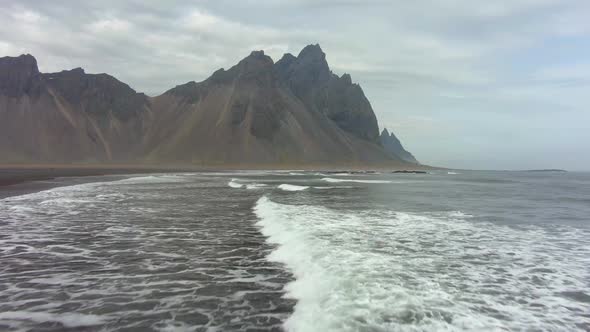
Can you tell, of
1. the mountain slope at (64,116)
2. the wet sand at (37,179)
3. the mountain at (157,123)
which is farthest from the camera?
the mountain at (157,123)

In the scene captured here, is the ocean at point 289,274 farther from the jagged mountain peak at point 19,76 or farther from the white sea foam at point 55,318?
the jagged mountain peak at point 19,76

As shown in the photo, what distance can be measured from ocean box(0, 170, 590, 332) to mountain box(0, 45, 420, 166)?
146566 millimetres

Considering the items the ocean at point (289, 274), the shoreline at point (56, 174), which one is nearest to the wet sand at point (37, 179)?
the shoreline at point (56, 174)

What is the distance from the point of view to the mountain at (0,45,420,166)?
15575 centimetres

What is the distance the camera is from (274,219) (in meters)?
17.4

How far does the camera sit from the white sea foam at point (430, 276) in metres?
6.64

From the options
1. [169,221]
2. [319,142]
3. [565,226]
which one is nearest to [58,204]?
[169,221]

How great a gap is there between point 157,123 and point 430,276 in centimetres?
18840

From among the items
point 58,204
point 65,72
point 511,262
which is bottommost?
point 58,204

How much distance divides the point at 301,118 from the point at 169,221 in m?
177

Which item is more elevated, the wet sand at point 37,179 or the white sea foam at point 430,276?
the white sea foam at point 430,276

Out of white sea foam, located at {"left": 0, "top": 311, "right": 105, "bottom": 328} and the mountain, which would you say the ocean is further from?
the mountain

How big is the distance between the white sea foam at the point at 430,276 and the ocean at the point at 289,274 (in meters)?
0.04

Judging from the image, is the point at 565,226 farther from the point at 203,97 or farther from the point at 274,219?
the point at 203,97
